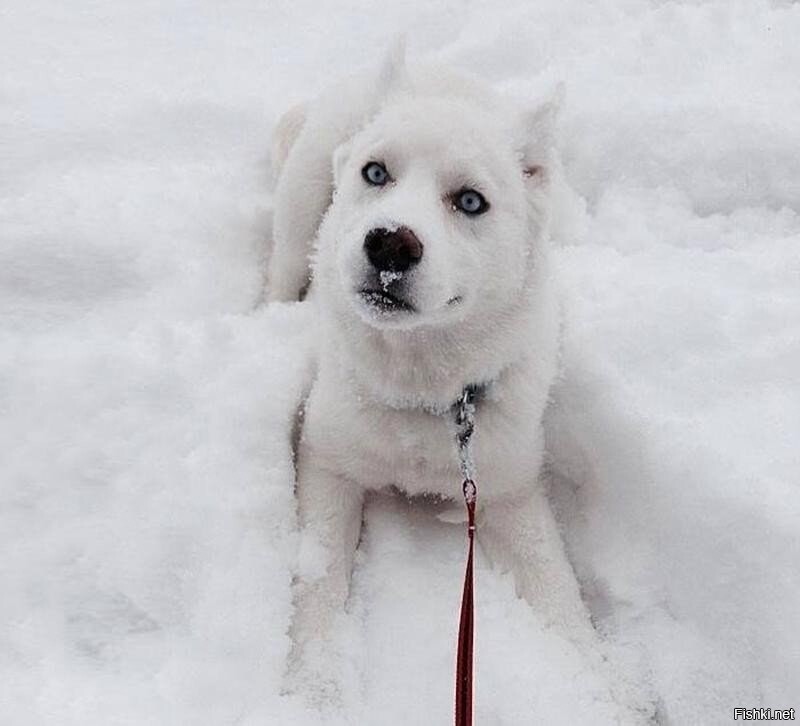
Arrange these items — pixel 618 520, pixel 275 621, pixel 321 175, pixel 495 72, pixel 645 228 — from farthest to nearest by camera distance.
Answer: pixel 495 72 → pixel 645 228 → pixel 321 175 → pixel 618 520 → pixel 275 621

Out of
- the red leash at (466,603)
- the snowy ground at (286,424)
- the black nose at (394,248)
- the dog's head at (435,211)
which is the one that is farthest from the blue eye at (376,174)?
the snowy ground at (286,424)

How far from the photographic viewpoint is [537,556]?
3143 mm

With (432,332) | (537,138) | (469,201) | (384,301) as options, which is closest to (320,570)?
(432,332)

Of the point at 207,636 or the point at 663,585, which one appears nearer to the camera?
the point at 207,636

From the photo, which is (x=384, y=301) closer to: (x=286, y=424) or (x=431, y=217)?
(x=431, y=217)

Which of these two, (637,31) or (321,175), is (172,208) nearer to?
(321,175)

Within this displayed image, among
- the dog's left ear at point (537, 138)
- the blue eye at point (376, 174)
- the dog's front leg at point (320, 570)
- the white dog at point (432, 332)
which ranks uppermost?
the dog's left ear at point (537, 138)

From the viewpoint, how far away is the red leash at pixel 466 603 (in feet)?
7.30

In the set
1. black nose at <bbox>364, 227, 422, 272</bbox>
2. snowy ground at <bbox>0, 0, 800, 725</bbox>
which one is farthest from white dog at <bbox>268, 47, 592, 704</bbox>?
snowy ground at <bbox>0, 0, 800, 725</bbox>

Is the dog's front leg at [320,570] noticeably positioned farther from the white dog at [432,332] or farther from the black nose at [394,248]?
the black nose at [394,248]

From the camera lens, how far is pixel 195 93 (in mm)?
5168

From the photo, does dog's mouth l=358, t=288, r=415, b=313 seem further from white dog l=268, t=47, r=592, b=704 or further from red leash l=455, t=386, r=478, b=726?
red leash l=455, t=386, r=478, b=726

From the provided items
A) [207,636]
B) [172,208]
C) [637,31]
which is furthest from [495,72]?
[207,636]

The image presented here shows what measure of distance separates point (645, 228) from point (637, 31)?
6.51 feet
